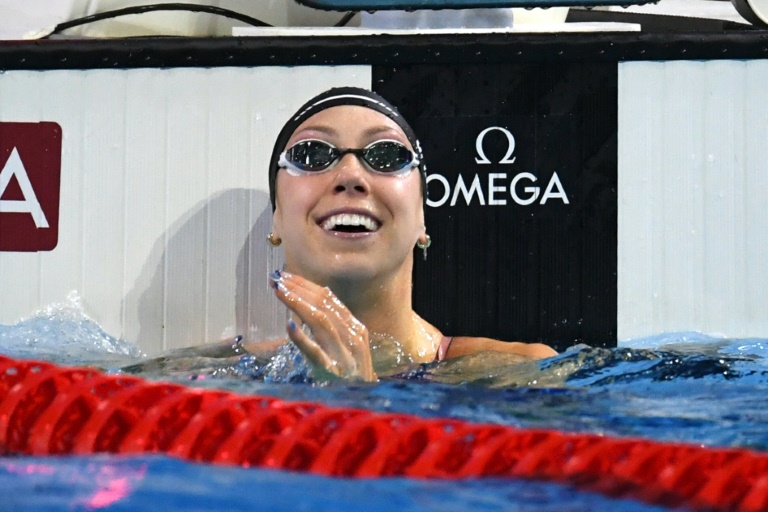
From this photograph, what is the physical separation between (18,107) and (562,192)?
1.74 meters

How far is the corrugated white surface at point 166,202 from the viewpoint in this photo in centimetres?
295

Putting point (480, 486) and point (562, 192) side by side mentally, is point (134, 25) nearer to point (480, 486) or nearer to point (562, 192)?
point (562, 192)

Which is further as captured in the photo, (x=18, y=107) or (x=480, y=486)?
(x=18, y=107)

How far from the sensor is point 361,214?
91.5 inches

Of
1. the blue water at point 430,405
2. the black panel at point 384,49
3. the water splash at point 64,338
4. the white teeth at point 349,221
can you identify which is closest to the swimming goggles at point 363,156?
the white teeth at point 349,221

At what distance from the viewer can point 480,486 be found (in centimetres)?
132

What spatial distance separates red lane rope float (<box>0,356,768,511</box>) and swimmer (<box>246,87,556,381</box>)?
2.32 feet

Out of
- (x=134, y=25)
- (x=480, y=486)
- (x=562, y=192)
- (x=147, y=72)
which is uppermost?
(x=134, y=25)

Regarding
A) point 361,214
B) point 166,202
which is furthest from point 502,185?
point 166,202

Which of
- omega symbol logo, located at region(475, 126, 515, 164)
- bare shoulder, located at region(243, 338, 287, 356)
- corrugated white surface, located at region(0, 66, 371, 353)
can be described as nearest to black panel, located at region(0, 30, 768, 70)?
corrugated white surface, located at region(0, 66, 371, 353)

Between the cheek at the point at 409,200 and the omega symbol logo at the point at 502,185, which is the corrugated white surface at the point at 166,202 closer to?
the omega symbol logo at the point at 502,185

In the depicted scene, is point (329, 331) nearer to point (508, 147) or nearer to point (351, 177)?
point (351, 177)

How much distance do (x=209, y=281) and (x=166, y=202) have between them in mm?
284

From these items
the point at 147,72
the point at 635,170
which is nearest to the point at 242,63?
the point at 147,72
